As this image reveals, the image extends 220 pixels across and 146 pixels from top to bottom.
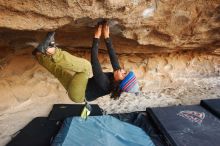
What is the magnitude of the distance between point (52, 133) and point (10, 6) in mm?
1460

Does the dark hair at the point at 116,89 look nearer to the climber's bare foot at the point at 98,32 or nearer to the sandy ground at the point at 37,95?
the climber's bare foot at the point at 98,32

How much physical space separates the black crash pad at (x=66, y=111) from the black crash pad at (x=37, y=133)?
117 mm

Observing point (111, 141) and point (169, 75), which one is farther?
point (169, 75)

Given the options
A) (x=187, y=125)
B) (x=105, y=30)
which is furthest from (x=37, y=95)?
(x=187, y=125)

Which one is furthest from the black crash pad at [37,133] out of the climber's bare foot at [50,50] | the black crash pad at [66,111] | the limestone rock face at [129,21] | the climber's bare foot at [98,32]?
the climber's bare foot at [98,32]

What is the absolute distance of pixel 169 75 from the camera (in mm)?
4172

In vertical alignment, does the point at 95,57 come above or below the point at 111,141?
above

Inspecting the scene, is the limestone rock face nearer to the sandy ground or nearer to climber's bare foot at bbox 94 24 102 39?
climber's bare foot at bbox 94 24 102 39

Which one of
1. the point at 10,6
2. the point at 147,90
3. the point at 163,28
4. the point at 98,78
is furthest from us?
the point at 147,90

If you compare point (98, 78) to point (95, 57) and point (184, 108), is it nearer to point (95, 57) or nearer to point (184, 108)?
point (95, 57)

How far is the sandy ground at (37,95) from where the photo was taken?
3385 millimetres

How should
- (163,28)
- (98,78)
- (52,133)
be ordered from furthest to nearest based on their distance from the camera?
(163,28) → (52,133) → (98,78)

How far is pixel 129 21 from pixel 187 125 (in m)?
1.39

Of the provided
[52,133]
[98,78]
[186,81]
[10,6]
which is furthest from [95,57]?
[186,81]
